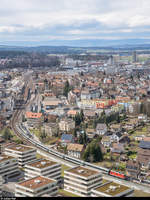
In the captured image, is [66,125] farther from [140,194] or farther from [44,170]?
[140,194]

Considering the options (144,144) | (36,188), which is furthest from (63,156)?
(36,188)

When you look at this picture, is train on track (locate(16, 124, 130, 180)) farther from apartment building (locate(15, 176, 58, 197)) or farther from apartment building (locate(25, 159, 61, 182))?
apartment building (locate(15, 176, 58, 197))

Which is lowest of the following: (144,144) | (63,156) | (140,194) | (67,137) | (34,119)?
(140,194)

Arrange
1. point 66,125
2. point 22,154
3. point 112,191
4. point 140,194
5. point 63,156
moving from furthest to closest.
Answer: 1. point 66,125
2. point 63,156
3. point 22,154
4. point 140,194
5. point 112,191

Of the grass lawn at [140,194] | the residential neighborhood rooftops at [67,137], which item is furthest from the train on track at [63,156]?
the grass lawn at [140,194]

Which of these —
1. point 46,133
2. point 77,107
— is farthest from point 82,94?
point 46,133

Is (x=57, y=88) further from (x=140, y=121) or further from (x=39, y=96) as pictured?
(x=140, y=121)
